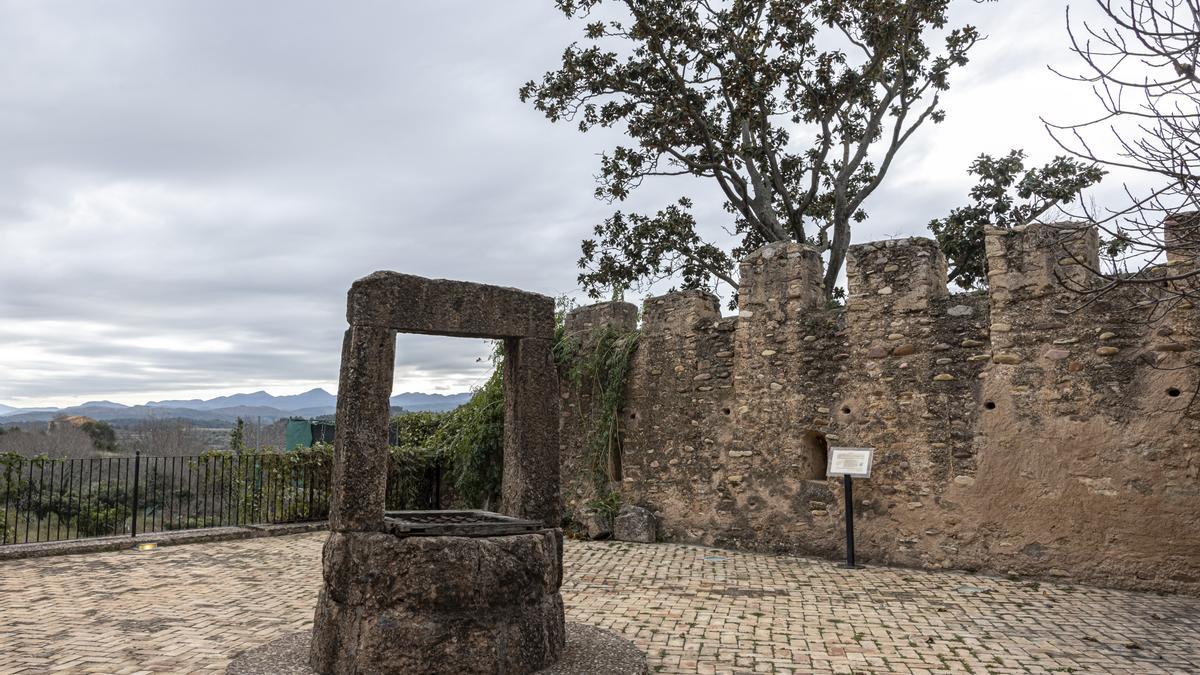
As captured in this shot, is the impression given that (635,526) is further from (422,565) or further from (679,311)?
(422,565)

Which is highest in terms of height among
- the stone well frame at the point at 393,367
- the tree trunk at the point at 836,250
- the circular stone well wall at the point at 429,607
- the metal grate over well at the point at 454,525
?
the tree trunk at the point at 836,250

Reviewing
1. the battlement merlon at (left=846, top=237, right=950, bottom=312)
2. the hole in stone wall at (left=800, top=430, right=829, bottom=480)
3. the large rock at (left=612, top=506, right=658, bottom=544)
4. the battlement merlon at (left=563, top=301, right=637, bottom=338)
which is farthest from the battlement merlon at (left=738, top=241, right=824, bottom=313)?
the large rock at (left=612, top=506, right=658, bottom=544)

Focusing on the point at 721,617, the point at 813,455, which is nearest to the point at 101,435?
the point at 813,455

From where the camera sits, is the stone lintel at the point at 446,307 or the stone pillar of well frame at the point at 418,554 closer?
the stone pillar of well frame at the point at 418,554

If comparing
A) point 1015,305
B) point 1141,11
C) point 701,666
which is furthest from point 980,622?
point 1141,11

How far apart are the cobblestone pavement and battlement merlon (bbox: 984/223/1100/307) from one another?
104 inches

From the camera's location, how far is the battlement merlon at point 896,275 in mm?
7816

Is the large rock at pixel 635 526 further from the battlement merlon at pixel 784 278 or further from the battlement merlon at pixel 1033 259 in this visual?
the battlement merlon at pixel 1033 259

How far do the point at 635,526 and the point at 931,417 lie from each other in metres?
3.78

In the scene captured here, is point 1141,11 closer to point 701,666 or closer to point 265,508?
point 701,666

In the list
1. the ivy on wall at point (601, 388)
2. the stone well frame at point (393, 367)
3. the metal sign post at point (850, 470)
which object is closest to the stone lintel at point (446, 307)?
the stone well frame at point (393, 367)

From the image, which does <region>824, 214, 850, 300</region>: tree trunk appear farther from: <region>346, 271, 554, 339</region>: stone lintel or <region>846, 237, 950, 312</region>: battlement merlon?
<region>346, 271, 554, 339</region>: stone lintel

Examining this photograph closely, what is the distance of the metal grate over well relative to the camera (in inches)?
162

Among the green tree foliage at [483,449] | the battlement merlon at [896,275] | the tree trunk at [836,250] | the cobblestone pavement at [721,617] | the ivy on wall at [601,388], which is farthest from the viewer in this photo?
the tree trunk at [836,250]
